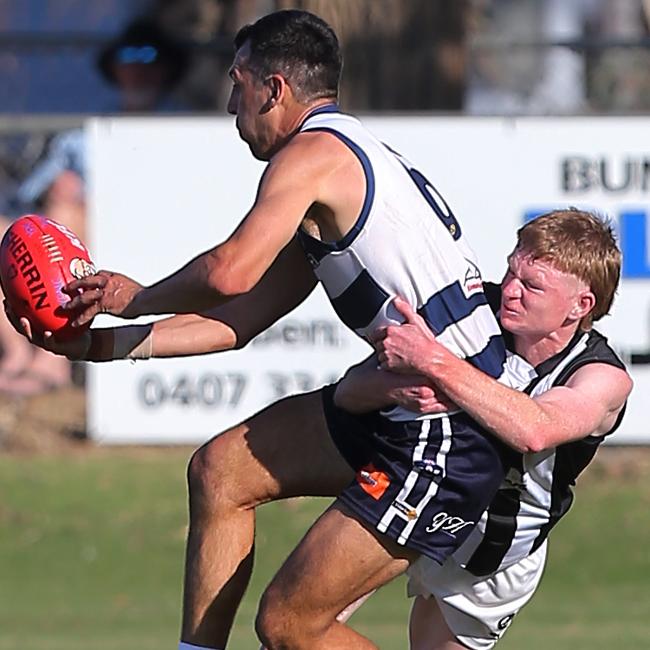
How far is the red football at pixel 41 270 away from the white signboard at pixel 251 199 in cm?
482

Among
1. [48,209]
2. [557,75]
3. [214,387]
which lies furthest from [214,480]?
[557,75]

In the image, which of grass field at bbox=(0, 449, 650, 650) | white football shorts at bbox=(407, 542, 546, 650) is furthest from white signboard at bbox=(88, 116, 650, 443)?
white football shorts at bbox=(407, 542, 546, 650)

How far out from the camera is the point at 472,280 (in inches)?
215

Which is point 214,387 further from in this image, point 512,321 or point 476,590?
point 512,321

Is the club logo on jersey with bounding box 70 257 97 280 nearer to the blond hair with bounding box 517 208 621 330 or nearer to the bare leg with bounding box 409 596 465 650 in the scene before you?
the blond hair with bounding box 517 208 621 330

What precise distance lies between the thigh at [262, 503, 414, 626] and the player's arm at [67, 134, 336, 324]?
73 centimetres

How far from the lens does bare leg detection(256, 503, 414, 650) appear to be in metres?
5.34

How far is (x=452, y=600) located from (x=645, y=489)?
6.10m

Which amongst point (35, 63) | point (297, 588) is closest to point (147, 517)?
point (35, 63)

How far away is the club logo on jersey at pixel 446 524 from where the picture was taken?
17.7ft

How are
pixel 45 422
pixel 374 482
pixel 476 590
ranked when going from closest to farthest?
1. pixel 374 482
2. pixel 476 590
3. pixel 45 422

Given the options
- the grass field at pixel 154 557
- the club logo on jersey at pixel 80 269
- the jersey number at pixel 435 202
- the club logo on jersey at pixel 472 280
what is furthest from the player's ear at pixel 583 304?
the grass field at pixel 154 557

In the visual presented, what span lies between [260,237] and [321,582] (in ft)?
3.29

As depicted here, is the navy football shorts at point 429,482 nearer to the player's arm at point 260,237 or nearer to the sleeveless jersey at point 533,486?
the sleeveless jersey at point 533,486
